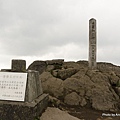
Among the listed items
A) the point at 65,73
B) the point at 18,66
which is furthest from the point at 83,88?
the point at 18,66

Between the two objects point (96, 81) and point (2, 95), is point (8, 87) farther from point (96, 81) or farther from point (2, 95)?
point (96, 81)

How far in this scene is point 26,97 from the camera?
18.1ft

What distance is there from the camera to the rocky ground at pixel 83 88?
848cm

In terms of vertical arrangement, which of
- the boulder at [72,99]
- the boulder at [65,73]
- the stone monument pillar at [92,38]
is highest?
the stone monument pillar at [92,38]

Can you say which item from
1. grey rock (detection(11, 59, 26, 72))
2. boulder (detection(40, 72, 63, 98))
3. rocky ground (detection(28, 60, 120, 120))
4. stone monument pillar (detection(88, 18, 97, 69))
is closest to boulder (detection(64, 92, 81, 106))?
rocky ground (detection(28, 60, 120, 120))

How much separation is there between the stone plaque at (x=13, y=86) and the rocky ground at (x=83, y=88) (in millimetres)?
2579

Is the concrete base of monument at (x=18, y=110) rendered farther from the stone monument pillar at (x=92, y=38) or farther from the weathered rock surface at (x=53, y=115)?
the stone monument pillar at (x=92, y=38)

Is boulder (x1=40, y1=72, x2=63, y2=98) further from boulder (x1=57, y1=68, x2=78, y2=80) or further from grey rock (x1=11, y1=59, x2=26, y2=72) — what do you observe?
grey rock (x1=11, y1=59, x2=26, y2=72)

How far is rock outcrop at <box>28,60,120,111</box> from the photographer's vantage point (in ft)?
28.2

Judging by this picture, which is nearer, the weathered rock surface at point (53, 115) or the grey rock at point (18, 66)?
the weathered rock surface at point (53, 115)

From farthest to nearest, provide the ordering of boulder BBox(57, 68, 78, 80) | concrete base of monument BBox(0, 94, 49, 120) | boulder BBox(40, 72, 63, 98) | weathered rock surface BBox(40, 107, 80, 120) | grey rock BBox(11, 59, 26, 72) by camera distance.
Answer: boulder BBox(57, 68, 78, 80)
boulder BBox(40, 72, 63, 98)
grey rock BBox(11, 59, 26, 72)
weathered rock surface BBox(40, 107, 80, 120)
concrete base of monument BBox(0, 94, 49, 120)

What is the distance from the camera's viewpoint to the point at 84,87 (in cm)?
930

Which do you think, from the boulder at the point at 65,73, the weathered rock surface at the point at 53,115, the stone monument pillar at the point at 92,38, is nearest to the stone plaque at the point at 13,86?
the weathered rock surface at the point at 53,115

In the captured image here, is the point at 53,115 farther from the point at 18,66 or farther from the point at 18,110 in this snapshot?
the point at 18,66
